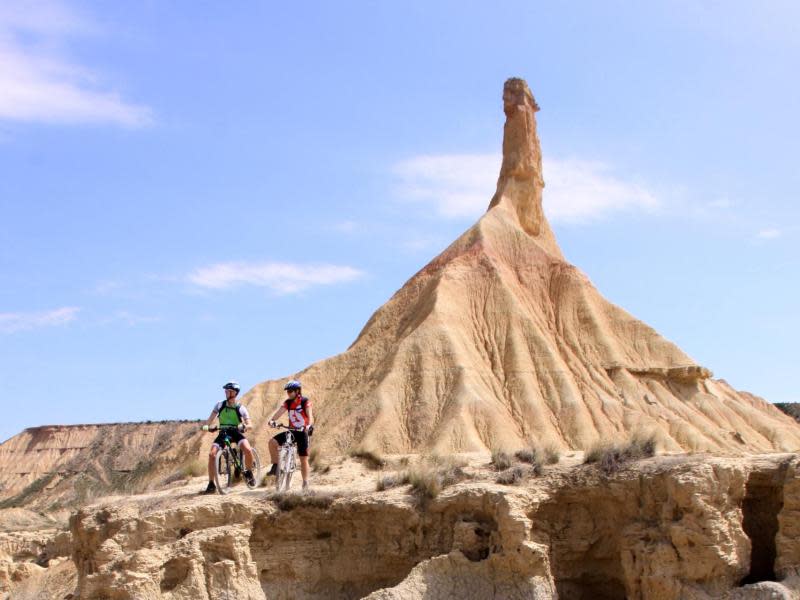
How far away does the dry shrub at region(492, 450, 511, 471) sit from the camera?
13641 millimetres

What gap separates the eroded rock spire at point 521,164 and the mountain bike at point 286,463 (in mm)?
39732

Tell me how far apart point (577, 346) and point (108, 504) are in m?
33.9

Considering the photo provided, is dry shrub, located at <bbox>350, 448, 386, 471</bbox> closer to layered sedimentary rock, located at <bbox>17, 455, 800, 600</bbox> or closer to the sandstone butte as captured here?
the sandstone butte

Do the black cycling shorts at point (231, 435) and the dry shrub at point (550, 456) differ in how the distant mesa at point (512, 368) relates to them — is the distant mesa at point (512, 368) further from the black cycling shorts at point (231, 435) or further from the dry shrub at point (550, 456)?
the dry shrub at point (550, 456)

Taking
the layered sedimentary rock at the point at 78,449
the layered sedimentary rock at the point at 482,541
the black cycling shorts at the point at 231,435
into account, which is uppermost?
the layered sedimentary rock at the point at 78,449

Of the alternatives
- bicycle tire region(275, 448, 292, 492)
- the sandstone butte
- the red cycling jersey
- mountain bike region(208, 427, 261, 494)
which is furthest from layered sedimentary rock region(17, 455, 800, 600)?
the red cycling jersey

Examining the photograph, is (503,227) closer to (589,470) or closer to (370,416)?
(370,416)

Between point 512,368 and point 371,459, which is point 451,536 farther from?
point 512,368

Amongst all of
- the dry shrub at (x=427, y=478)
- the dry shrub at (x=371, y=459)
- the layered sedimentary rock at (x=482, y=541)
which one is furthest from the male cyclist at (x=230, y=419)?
the dry shrub at (x=371, y=459)

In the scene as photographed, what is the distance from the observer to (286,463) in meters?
13.9

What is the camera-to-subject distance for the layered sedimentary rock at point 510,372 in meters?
39.5

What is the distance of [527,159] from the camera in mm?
53688

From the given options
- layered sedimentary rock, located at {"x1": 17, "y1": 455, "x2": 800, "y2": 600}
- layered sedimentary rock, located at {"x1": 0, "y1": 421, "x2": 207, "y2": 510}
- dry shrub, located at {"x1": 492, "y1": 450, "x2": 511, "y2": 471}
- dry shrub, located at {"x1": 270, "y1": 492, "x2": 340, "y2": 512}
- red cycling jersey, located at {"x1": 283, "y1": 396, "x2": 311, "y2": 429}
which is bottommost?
layered sedimentary rock, located at {"x1": 17, "y1": 455, "x2": 800, "y2": 600}

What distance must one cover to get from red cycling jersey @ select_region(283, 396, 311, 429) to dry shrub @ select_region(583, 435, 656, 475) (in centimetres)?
392
